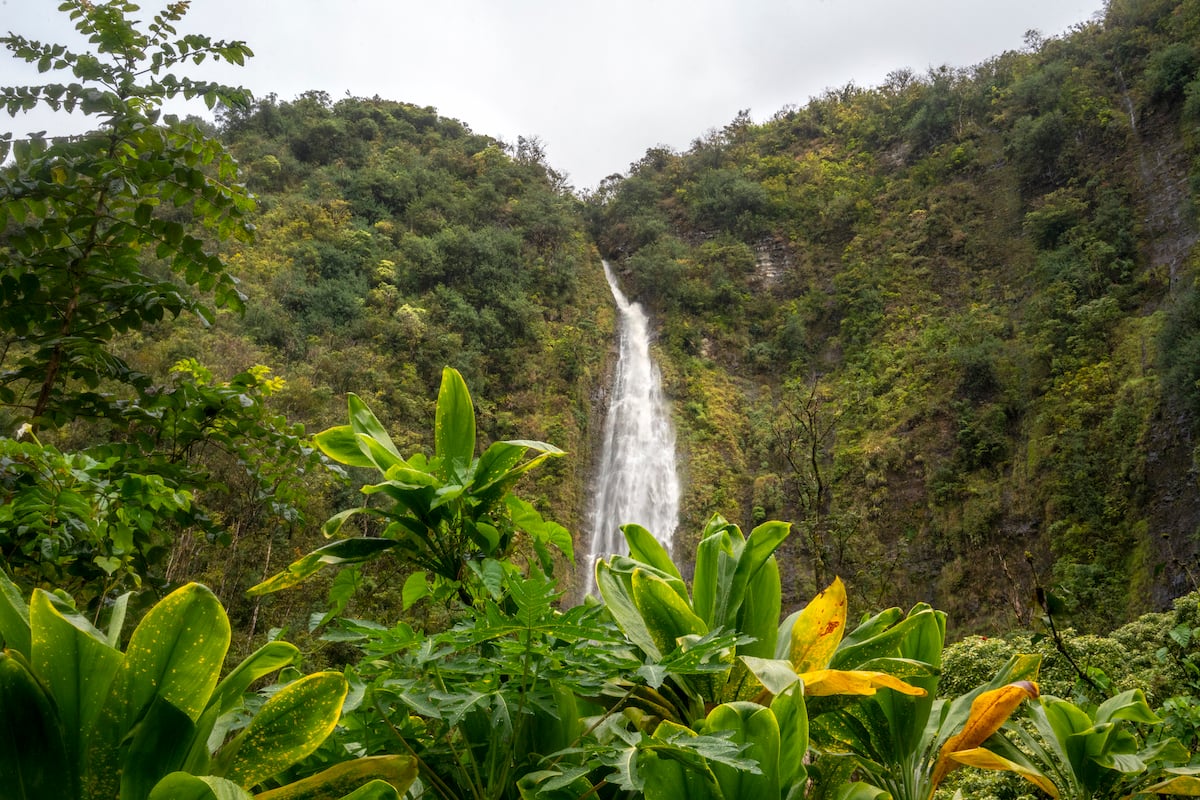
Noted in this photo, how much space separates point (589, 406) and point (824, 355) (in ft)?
20.6

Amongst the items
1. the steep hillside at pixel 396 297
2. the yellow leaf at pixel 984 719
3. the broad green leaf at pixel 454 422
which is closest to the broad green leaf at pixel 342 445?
the broad green leaf at pixel 454 422

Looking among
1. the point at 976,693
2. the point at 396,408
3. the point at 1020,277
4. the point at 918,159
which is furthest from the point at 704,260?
the point at 976,693

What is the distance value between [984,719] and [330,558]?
3.88 ft

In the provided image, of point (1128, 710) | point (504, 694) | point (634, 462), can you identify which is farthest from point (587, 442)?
point (504, 694)

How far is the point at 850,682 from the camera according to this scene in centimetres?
96

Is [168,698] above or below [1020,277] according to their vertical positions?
below

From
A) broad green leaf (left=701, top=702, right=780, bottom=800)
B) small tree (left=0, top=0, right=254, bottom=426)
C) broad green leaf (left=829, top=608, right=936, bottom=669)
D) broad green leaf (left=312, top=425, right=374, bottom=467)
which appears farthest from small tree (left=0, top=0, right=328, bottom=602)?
broad green leaf (left=829, top=608, right=936, bottom=669)

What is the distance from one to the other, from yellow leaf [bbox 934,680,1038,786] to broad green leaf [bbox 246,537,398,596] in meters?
1.09

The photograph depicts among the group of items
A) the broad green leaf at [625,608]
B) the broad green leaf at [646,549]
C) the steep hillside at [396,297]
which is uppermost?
the steep hillside at [396,297]

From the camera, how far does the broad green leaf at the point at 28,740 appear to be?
615 mm

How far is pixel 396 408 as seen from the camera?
12.2 m

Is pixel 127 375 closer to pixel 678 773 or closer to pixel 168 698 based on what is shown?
pixel 168 698

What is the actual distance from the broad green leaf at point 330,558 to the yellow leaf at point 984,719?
109cm

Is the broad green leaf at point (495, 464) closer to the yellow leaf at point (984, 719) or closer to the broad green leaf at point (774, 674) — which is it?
the broad green leaf at point (774, 674)
